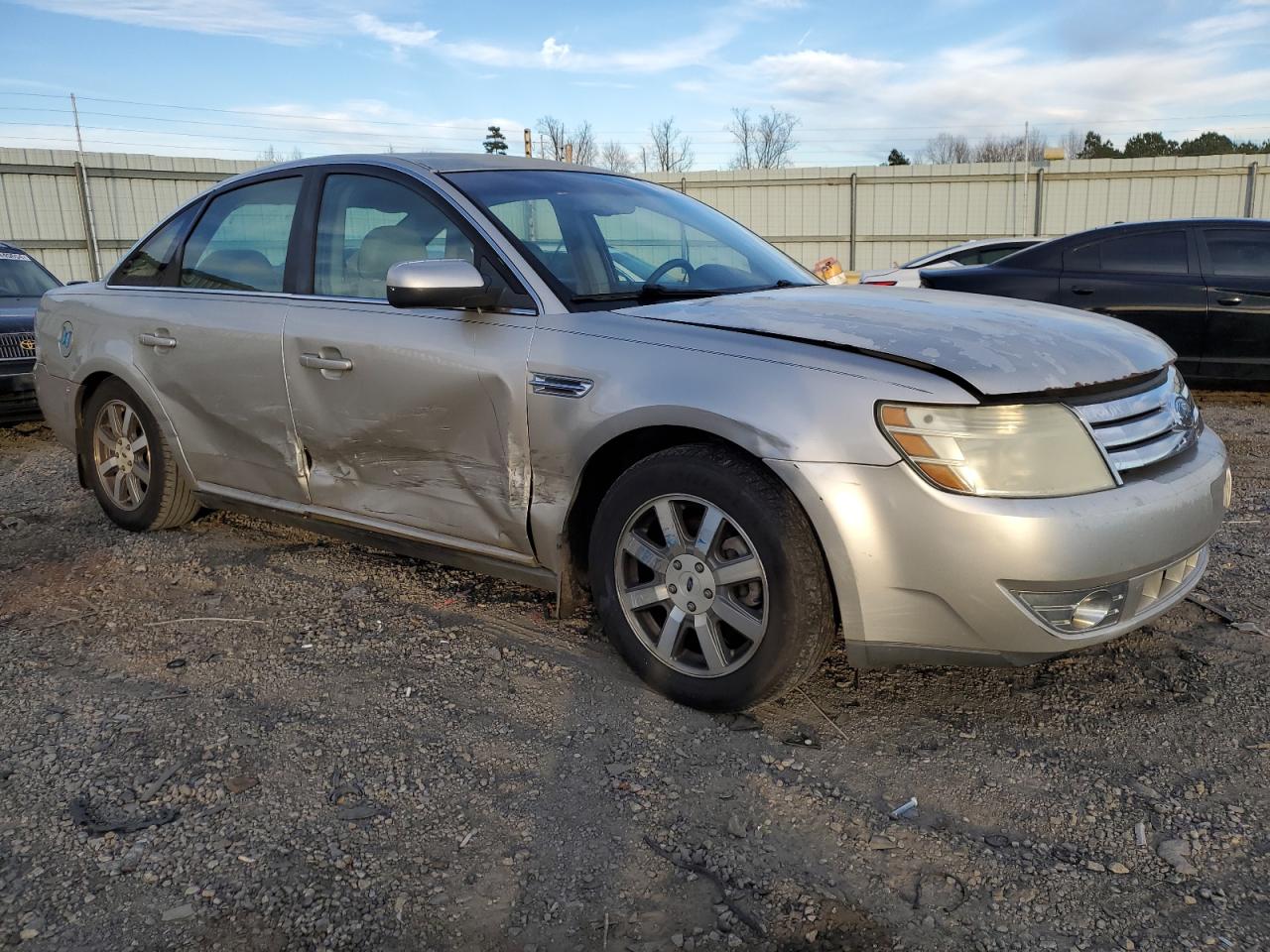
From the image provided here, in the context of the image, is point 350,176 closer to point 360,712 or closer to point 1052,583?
point 360,712

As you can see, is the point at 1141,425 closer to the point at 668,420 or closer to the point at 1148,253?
the point at 668,420

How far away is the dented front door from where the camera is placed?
319 cm

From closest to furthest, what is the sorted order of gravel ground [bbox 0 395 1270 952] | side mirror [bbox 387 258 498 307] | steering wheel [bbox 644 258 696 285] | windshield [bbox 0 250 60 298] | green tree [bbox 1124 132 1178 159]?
gravel ground [bbox 0 395 1270 952] < side mirror [bbox 387 258 498 307] < steering wheel [bbox 644 258 696 285] < windshield [bbox 0 250 60 298] < green tree [bbox 1124 132 1178 159]

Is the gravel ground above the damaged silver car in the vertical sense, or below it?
below

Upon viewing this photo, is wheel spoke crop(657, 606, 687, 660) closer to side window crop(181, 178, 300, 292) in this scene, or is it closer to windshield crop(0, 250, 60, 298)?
side window crop(181, 178, 300, 292)

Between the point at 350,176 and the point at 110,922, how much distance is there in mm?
2680

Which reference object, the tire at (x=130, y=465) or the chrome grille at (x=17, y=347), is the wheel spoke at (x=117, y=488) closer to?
the tire at (x=130, y=465)

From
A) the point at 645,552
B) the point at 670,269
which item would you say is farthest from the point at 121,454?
the point at 645,552

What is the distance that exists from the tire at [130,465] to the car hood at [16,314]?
3.16 meters

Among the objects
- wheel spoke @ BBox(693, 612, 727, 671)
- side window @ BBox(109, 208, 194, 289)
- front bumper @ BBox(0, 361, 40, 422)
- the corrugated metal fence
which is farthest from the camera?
the corrugated metal fence

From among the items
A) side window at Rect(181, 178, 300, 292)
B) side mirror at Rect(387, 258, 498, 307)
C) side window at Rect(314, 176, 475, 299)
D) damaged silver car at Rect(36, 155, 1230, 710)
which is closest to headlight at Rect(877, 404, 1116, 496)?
damaged silver car at Rect(36, 155, 1230, 710)

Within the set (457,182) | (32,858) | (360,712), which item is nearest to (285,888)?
(32,858)

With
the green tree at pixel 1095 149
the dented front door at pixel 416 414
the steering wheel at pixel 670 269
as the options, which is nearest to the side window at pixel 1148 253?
the steering wheel at pixel 670 269

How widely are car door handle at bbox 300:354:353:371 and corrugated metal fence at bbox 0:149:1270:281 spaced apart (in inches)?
A: 655
